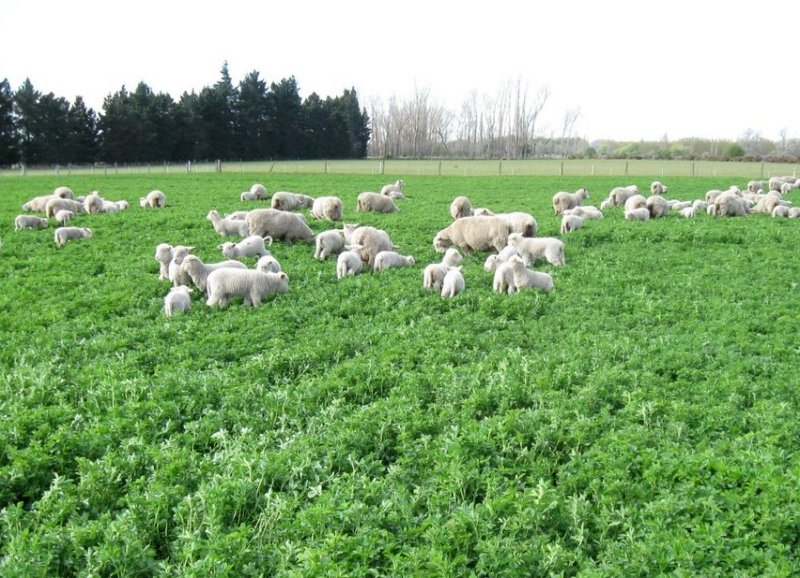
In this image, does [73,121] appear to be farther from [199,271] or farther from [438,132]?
[438,132]

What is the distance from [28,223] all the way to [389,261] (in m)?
12.1

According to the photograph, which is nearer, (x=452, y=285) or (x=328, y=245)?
(x=452, y=285)

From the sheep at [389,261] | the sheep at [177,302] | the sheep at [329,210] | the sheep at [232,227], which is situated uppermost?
the sheep at [329,210]

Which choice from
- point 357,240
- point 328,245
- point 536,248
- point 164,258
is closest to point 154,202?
point 328,245

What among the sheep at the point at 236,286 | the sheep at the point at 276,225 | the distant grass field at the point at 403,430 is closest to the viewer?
the distant grass field at the point at 403,430

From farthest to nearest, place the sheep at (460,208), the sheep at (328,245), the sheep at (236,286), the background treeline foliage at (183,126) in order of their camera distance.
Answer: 1. the background treeline foliage at (183,126)
2. the sheep at (460,208)
3. the sheep at (328,245)
4. the sheep at (236,286)

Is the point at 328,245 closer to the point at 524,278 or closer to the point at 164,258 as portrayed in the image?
the point at 164,258

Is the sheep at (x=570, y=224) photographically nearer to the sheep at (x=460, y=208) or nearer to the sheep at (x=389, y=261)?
the sheep at (x=460, y=208)

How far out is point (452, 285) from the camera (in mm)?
11258

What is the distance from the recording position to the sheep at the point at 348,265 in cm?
1276

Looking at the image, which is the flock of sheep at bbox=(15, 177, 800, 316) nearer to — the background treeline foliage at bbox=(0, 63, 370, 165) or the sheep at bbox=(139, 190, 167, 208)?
the sheep at bbox=(139, 190, 167, 208)

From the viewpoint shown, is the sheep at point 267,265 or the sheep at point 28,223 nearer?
the sheep at point 267,265

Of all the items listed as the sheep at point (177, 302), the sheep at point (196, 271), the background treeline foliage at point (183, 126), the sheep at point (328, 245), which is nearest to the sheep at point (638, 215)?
the sheep at point (328, 245)

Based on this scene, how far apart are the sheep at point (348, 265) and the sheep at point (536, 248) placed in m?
3.69
